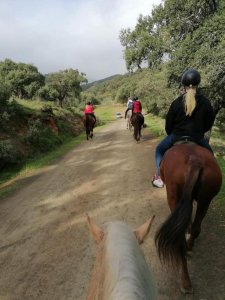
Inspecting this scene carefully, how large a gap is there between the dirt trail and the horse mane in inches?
116

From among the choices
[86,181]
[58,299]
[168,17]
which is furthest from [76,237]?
[168,17]

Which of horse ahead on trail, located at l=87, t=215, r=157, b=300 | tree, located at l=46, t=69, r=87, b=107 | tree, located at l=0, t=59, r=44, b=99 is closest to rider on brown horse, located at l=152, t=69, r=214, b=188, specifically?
horse ahead on trail, located at l=87, t=215, r=157, b=300

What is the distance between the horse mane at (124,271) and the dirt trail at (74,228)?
294cm

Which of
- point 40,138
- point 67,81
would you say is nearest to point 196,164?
point 40,138

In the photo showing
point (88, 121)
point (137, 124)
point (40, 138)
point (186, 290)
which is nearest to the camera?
point (186, 290)

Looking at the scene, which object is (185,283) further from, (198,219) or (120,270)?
(120,270)

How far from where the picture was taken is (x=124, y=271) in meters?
1.89

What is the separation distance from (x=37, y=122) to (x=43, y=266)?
44.1 ft

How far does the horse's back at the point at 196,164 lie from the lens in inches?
189

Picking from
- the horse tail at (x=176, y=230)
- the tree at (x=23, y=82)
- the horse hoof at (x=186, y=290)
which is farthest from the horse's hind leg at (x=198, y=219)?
the tree at (x=23, y=82)

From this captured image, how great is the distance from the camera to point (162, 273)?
5.36 m

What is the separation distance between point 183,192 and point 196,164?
1.37 ft

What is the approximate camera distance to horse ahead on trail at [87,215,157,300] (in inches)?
68.9

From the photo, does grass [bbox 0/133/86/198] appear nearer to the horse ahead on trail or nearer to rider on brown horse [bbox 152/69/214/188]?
rider on brown horse [bbox 152/69/214/188]
